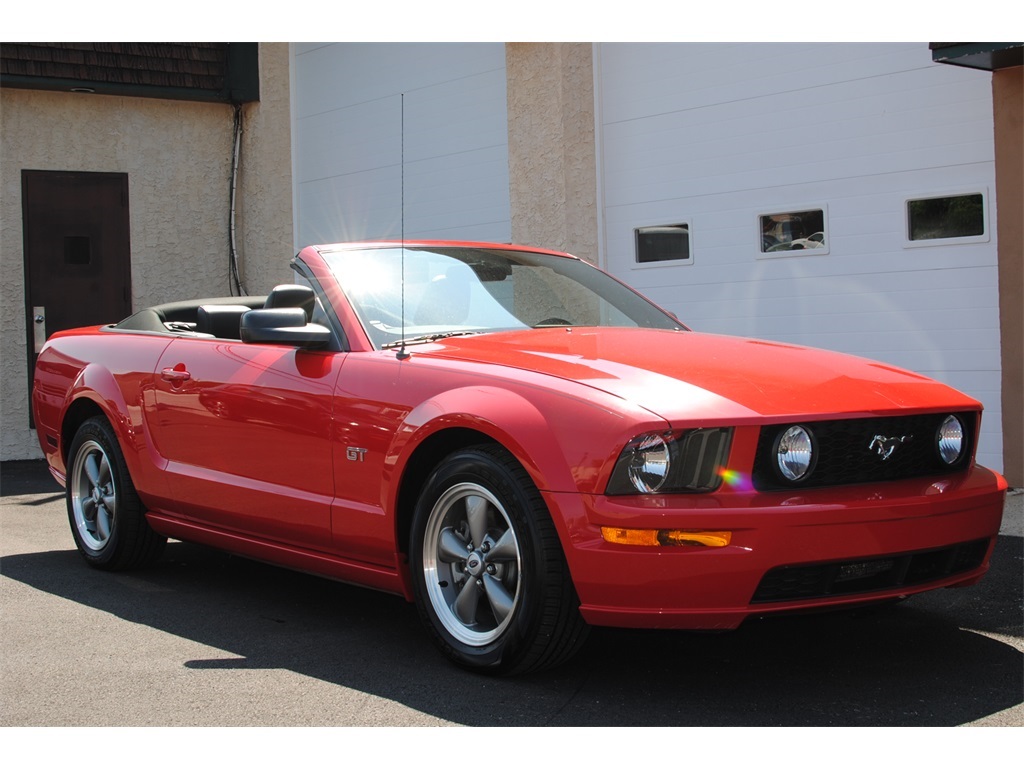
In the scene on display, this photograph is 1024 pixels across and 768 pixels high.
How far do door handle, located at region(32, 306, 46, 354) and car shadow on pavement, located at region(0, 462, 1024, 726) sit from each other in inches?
296

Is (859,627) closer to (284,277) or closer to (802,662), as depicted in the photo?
(802,662)

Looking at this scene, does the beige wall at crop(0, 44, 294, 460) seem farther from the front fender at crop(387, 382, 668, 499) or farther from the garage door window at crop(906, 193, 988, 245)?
the front fender at crop(387, 382, 668, 499)

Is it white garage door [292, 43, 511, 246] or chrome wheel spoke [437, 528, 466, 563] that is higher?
white garage door [292, 43, 511, 246]

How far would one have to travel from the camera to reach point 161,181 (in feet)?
44.3

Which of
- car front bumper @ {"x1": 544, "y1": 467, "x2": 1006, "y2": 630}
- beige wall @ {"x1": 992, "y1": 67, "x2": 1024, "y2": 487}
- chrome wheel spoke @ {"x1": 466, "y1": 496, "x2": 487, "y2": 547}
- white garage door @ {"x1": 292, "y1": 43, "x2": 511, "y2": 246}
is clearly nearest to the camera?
car front bumper @ {"x1": 544, "y1": 467, "x2": 1006, "y2": 630}

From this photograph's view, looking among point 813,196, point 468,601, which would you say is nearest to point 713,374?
point 468,601

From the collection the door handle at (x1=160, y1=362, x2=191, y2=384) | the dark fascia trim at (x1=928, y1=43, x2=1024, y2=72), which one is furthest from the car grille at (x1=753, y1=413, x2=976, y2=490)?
the dark fascia trim at (x1=928, y1=43, x2=1024, y2=72)

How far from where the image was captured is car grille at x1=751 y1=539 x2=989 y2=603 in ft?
11.4

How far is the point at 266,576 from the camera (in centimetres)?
575

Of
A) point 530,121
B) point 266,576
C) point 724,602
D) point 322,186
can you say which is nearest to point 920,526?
point 724,602

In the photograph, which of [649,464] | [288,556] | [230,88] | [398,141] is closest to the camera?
[649,464]

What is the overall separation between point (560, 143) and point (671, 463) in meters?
7.17

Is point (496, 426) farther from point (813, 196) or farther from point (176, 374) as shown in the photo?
point (813, 196)

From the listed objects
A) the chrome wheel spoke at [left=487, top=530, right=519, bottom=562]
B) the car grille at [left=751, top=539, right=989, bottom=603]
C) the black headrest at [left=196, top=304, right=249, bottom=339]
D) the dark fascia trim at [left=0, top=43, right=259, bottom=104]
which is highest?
the dark fascia trim at [left=0, top=43, right=259, bottom=104]
